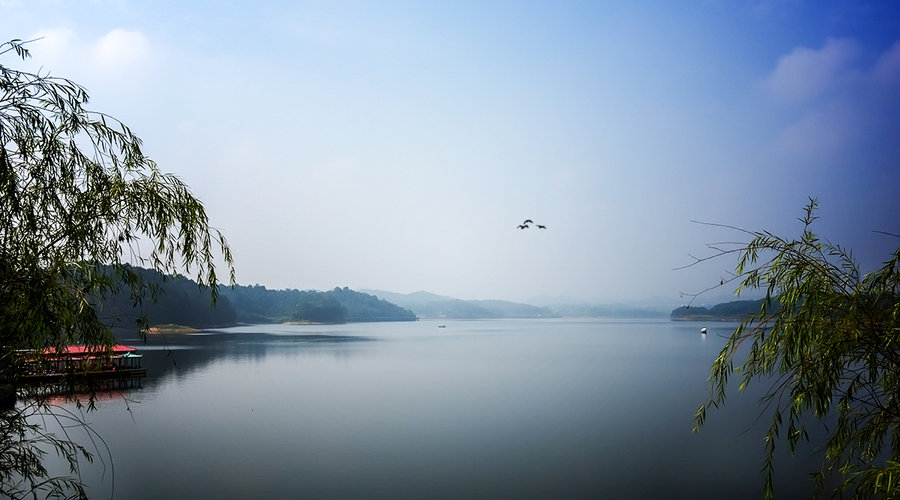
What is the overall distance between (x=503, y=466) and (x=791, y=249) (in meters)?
11.6

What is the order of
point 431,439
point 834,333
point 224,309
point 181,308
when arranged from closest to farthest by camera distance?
1. point 834,333
2. point 431,439
3. point 181,308
4. point 224,309

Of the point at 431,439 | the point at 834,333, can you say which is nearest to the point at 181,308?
the point at 431,439

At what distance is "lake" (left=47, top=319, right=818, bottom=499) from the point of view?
14422 mm

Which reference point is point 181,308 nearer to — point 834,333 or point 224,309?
point 224,309

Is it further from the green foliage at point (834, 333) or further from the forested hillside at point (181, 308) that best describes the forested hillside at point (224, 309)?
the green foliage at point (834, 333)

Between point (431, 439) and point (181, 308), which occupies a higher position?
point (181, 308)

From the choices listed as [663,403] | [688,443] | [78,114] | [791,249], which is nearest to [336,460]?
[688,443]

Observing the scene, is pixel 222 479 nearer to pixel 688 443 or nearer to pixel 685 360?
pixel 688 443

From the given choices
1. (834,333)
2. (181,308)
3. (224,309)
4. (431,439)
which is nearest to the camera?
(834,333)

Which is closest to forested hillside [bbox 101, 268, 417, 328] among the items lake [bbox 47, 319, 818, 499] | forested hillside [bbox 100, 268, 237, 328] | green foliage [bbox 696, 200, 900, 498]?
forested hillside [bbox 100, 268, 237, 328]

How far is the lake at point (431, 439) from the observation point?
47.3ft

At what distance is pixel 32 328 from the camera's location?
20.6 feet

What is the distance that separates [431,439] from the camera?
65.6ft

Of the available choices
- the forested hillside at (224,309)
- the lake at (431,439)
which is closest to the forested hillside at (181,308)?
the forested hillside at (224,309)
